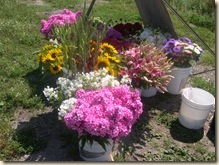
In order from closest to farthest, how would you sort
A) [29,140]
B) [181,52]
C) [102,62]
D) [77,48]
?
1. [29,140]
2. [77,48]
3. [102,62]
4. [181,52]

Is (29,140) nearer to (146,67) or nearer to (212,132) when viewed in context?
(146,67)

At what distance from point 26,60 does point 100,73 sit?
2126 mm

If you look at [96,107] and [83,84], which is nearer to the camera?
[96,107]

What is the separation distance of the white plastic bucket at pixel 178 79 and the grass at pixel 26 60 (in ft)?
1.66

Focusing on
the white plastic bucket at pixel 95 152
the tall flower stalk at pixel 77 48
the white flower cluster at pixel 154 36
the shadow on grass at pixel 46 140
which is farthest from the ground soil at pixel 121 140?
the white flower cluster at pixel 154 36

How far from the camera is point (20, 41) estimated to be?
6297mm

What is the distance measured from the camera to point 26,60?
566 centimetres

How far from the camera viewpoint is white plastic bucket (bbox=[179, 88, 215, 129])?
433 cm

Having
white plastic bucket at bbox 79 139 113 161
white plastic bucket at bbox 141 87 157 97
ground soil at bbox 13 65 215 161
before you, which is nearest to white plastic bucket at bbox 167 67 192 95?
white plastic bucket at bbox 141 87 157 97

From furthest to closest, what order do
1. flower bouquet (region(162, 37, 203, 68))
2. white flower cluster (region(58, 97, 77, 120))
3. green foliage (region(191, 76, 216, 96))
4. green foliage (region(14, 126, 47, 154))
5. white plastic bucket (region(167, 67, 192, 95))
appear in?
green foliage (region(191, 76, 216, 96)), white plastic bucket (region(167, 67, 192, 95)), flower bouquet (region(162, 37, 203, 68)), green foliage (region(14, 126, 47, 154)), white flower cluster (region(58, 97, 77, 120))

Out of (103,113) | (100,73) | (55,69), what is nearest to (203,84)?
(100,73)

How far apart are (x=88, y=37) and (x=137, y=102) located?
101 cm

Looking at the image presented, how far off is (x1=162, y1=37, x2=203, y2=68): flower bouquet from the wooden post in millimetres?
635

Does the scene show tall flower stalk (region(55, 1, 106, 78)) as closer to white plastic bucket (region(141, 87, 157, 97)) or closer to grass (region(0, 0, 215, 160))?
grass (region(0, 0, 215, 160))
